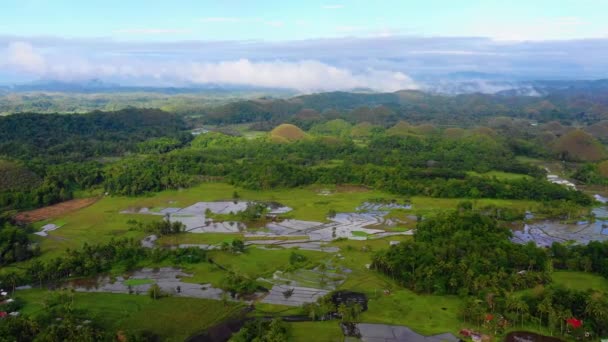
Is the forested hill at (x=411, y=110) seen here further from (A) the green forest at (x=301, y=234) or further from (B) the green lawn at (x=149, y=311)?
(B) the green lawn at (x=149, y=311)

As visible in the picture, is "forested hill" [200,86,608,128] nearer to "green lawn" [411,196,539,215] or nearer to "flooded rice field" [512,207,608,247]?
"green lawn" [411,196,539,215]

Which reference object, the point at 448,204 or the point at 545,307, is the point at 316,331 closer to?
the point at 545,307

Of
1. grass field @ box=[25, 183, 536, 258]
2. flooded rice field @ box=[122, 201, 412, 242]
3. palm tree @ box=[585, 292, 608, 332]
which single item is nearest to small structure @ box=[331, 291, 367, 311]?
flooded rice field @ box=[122, 201, 412, 242]

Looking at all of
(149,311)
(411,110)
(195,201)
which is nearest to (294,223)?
(195,201)

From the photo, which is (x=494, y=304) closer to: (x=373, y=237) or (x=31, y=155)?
(x=373, y=237)

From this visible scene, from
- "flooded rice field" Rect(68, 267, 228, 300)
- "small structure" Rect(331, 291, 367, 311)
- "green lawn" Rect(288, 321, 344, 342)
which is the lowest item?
"green lawn" Rect(288, 321, 344, 342)

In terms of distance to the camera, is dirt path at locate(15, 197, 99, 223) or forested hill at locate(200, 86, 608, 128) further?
forested hill at locate(200, 86, 608, 128)

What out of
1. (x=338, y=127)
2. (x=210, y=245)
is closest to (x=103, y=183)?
(x=210, y=245)
